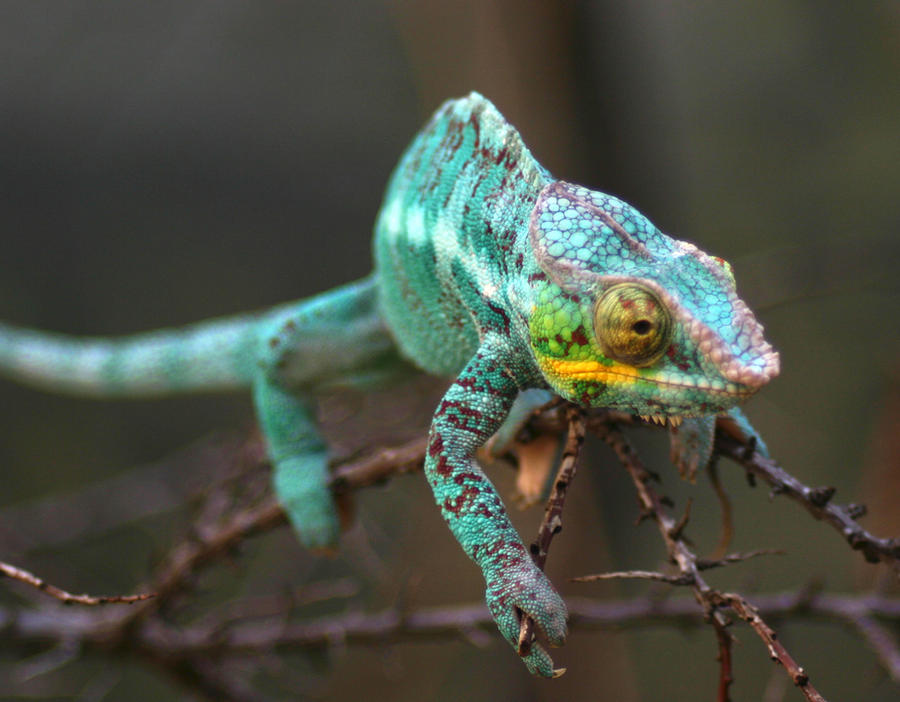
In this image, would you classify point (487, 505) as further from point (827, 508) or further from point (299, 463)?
point (299, 463)

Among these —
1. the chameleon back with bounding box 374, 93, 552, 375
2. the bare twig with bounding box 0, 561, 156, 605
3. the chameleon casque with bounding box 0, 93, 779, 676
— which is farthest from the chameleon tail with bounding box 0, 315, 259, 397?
the bare twig with bounding box 0, 561, 156, 605

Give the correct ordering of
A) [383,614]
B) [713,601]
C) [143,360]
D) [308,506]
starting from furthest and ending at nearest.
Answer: [143,360] < [383,614] < [308,506] < [713,601]

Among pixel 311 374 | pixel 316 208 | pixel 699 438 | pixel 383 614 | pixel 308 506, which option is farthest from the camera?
pixel 316 208

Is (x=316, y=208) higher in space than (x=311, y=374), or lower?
higher

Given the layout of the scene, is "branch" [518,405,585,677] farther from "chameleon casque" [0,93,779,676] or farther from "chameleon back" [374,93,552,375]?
"chameleon back" [374,93,552,375]

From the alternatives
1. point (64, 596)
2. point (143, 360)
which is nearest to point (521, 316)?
point (64, 596)

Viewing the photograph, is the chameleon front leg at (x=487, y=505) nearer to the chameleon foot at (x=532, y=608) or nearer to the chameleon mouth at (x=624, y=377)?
the chameleon foot at (x=532, y=608)

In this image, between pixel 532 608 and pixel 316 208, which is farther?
pixel 316 208
